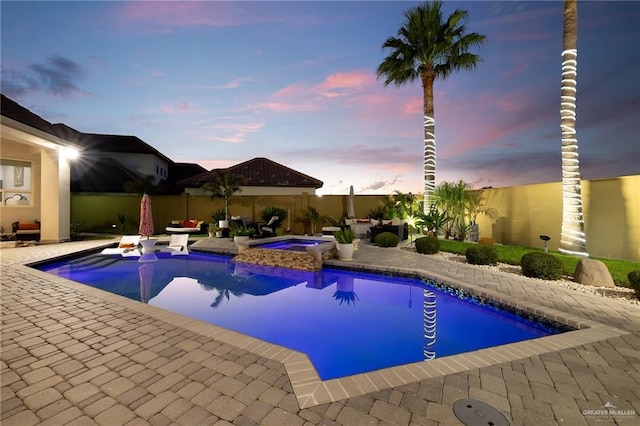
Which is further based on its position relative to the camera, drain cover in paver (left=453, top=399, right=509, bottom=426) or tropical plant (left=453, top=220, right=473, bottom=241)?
tropical plant (left=453, top=220, right=473, bottom=241)

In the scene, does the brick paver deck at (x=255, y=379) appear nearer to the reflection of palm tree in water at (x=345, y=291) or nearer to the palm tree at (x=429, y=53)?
the reflection of palm tree in water at (x=345, y=291)

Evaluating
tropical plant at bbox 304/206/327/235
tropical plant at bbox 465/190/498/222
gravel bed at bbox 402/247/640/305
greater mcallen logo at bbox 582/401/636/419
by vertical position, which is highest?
tropical plant at bbox 465/190/498/222

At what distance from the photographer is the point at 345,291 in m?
7.10

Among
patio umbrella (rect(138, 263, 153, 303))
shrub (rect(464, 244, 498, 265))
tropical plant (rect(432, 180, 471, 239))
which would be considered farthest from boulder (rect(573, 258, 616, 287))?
patio umbrella (rect(138, 263, 153, 303))

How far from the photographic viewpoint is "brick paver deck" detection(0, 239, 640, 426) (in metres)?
2.24

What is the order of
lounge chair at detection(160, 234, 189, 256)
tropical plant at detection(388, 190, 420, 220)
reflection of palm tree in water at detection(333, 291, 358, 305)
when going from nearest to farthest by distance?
reflection of palm tree in water at detection(333, 291, 358, 305)
lounge chair at detection(160, 234, 189, 256)
tropical plant at detection(388, 190, 420, 220)

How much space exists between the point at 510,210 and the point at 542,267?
6175 mm

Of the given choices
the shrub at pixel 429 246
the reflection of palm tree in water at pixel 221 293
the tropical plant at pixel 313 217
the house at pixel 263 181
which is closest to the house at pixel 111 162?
the house at pixel 263 181

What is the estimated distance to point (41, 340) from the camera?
3.55m

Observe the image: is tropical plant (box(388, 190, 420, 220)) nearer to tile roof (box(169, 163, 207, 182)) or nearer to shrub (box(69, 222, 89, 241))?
shrub (box(69, 222, 89, 241))

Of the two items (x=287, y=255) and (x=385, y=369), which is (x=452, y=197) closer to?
(x=287, y=255)

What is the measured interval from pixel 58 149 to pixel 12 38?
16.3 feet

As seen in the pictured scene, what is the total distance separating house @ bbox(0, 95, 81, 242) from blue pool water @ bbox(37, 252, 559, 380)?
4.66m

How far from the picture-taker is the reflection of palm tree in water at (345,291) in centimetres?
650
